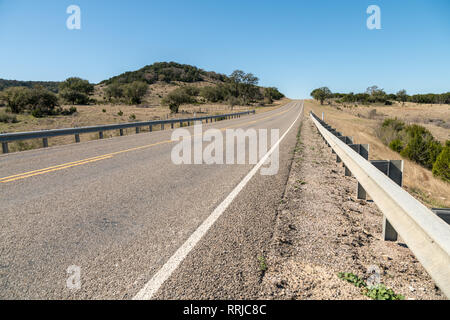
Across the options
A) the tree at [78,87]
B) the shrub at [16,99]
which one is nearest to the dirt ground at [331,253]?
the shrub at [16,99]

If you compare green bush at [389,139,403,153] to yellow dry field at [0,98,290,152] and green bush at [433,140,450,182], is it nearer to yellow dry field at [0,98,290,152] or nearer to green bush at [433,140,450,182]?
green bush at [433,140,450,182]

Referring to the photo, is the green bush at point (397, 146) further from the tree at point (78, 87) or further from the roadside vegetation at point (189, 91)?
the tree at point (78, 87)

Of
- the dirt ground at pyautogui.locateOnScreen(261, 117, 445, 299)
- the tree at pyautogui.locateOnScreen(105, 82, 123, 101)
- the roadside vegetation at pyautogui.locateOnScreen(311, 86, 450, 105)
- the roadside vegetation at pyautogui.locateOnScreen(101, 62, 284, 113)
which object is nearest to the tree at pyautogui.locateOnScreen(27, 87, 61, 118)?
the roadside vegetation at pyautogui.locateOnScreen(101, 62, 284, 113)

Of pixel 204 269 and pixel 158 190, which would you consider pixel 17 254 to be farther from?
pixel 158 190

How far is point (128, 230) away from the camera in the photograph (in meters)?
3.88

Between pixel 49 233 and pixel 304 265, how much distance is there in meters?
3.25

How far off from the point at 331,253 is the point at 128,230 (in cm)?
261

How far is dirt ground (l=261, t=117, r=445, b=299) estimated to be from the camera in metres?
2.63

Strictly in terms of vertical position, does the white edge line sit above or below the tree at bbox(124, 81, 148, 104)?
below

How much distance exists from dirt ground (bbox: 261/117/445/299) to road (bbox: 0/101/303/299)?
216 mm

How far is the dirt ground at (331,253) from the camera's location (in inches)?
104

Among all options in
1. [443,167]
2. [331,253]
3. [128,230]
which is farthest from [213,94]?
[331,253]

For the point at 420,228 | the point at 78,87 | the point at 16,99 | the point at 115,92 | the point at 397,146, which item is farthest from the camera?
the point at 78,87

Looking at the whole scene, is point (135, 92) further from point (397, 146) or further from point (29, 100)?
point (397, 146)
